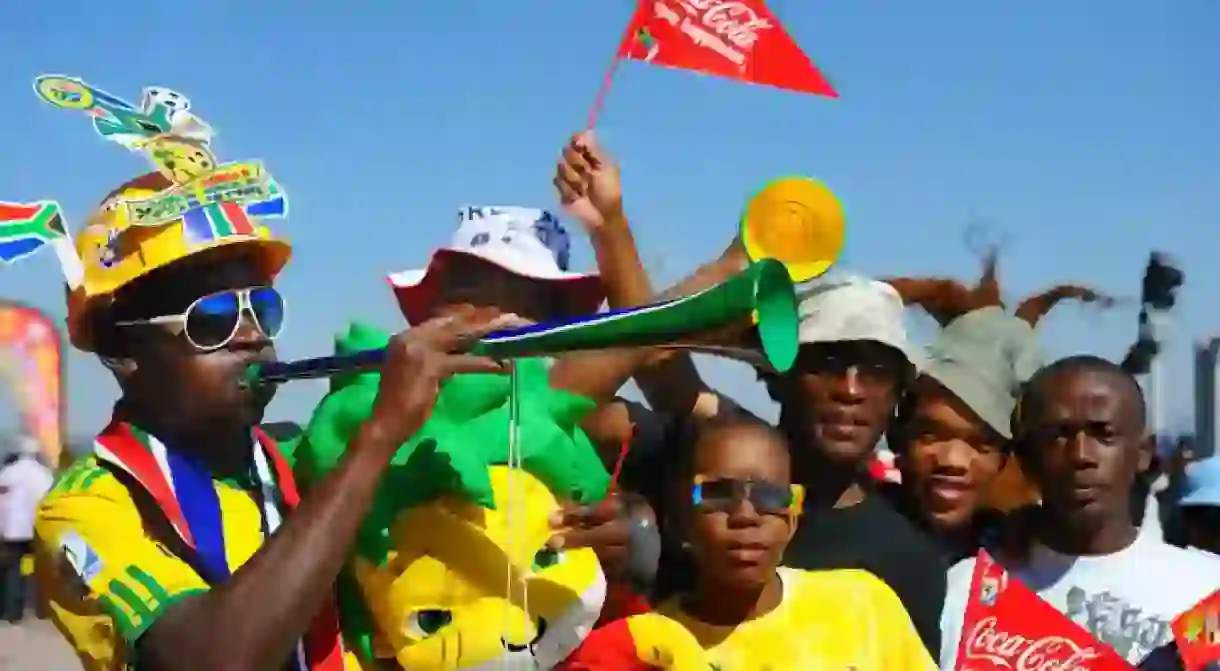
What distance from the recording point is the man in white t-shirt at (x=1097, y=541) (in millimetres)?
2547

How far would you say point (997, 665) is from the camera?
2.49 metres

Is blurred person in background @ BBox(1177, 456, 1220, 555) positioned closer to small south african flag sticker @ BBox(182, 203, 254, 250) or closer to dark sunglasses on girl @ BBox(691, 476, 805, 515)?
dark sunglasses on girl @ BBox(691, 476, 805, 515)

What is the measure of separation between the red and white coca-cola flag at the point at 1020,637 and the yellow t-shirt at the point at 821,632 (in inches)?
4.5

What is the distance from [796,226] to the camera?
256 cm

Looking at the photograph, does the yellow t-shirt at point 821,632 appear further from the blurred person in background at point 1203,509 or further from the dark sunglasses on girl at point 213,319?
the blurred person in background at point 1203,509

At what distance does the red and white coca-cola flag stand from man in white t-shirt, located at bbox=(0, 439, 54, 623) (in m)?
4.35

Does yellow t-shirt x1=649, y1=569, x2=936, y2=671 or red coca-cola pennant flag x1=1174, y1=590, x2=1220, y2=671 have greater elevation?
yellow t-shirt x1=649, y1=569, x2=936, y2=671

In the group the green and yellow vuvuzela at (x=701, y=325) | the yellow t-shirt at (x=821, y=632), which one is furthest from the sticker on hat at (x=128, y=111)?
the yellow t-shirt at (x=821, y=632)

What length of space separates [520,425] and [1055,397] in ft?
3.28

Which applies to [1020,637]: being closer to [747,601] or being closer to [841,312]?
[747,601]

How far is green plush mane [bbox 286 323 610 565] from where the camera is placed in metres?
2.22

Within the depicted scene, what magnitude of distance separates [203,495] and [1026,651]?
136 centimetres

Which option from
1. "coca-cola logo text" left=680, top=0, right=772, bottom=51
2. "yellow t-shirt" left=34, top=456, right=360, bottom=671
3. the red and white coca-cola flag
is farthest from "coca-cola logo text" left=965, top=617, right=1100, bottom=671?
"yellow t-shirt" left=34, top=456, right=360, bottom=671

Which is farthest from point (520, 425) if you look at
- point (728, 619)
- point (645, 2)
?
point (645, 2)
